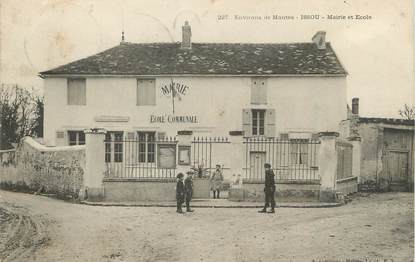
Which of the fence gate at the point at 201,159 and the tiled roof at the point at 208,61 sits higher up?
the tiled roof at the point at 208,61

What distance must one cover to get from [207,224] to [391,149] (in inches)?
441

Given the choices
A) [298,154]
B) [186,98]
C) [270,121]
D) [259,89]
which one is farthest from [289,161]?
[186,98]

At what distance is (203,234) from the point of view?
10.7 m

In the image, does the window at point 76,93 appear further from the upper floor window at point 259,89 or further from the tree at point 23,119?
the upper floor window at point 259,89

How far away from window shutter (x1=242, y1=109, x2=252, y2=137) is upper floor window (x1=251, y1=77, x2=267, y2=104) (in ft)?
2.02

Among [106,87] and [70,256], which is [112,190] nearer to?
[70,256]

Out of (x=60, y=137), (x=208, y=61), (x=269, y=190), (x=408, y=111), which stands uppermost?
(x=208, y=61)

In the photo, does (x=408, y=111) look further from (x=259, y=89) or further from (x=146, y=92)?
(x=146, y=92)

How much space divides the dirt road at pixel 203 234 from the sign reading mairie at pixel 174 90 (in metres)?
9.97

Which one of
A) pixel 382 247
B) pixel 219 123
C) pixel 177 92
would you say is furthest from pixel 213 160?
pixel 382 247

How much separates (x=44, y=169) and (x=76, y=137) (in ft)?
19.8

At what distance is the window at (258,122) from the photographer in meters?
23.3

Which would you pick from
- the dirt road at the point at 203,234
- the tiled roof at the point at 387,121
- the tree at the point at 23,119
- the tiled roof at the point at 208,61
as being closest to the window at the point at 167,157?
the dirt road at the point at 203,234

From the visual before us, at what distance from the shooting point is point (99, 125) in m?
22.6
